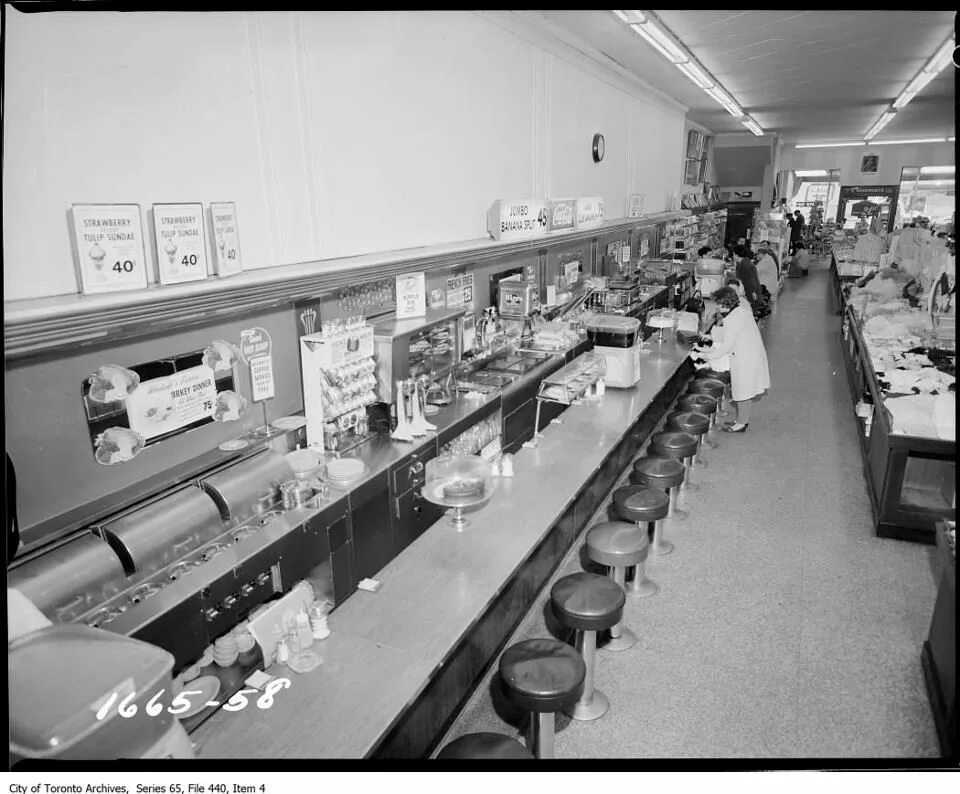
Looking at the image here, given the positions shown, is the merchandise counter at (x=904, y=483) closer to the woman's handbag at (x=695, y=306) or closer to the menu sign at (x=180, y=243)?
the woman's handbag at (x=695, y=306)

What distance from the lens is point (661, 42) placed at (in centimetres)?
417

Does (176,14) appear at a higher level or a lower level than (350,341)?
higher

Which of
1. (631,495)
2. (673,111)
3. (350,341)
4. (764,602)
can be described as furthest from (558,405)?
(673,111)

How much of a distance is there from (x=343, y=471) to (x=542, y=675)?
1074 mm

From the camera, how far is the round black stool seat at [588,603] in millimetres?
2406

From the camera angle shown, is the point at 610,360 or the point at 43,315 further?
the point at 610,360

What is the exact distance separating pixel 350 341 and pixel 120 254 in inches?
44.2

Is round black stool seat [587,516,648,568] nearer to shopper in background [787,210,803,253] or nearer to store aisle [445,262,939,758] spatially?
store aisle [445,262,939,758]

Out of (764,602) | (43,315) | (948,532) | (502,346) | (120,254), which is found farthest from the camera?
(502,346)

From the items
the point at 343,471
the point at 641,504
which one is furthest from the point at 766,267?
the point at 343,471

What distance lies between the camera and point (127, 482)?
79.6 inches

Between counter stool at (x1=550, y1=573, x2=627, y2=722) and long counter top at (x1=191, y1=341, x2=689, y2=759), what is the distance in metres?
0.22

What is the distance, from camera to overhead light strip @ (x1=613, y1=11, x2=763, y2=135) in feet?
11.8

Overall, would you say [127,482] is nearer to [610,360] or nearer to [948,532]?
[948,532]
